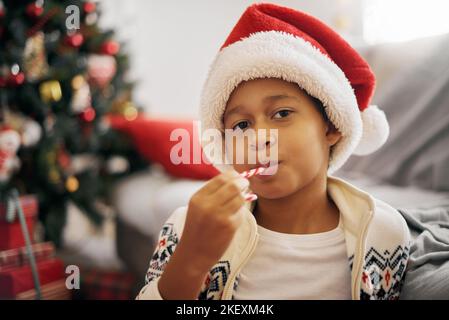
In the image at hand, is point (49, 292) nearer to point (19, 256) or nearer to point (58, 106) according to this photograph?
point (19, 256)

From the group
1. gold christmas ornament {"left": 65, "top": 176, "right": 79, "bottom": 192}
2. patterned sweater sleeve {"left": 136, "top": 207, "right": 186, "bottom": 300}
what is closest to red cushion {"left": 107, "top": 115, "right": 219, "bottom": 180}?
gold christmas ornament {"left": 65, "top": 176, "right": 79, "bottom": 192}

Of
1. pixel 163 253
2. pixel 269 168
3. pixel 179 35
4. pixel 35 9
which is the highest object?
pixel 35 9

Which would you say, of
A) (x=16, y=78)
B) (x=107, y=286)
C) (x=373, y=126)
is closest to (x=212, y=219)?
(x=373, y=126)

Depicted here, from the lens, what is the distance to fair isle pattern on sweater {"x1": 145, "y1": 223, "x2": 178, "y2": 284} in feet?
1.87

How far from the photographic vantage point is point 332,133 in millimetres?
620

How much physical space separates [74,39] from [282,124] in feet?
3.54

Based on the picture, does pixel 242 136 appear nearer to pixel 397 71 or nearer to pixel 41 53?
pixel 397 71

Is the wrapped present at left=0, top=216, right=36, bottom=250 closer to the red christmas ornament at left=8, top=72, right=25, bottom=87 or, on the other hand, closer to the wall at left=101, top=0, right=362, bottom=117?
the red christmas ornament at left=8, top=72, right=25, bottom=87

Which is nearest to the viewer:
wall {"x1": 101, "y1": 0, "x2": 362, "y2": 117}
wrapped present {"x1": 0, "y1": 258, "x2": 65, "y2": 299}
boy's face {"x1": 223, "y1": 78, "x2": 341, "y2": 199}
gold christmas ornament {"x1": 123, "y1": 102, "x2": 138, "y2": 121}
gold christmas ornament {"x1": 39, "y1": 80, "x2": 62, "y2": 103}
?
boy's face {"x1": 223, "y1": 78, "x2": 341, "y2": 199}

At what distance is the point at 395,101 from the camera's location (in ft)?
3.00

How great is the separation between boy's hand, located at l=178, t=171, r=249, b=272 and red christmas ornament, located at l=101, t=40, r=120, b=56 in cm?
121

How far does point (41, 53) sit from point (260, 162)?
1.09 metres

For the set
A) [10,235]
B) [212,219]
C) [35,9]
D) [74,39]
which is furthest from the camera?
[74,39]

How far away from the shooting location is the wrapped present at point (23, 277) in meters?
0.96
